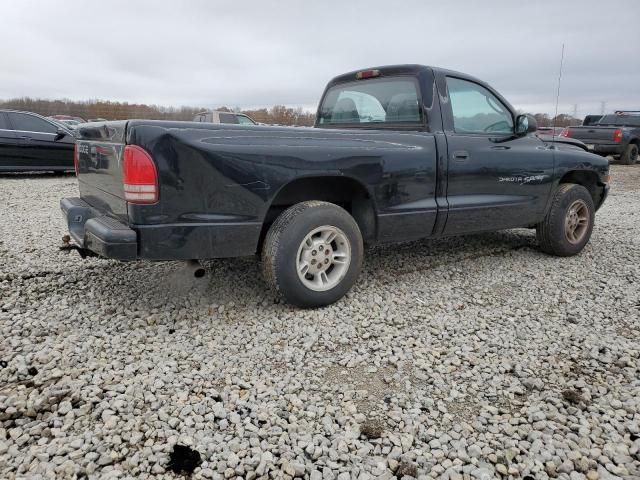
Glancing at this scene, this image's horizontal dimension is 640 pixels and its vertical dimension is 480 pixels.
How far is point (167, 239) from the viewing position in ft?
9.29

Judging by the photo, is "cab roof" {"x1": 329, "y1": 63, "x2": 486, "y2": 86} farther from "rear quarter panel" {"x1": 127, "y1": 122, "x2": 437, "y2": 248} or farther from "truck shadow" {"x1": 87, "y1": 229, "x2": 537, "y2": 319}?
"truck shadow" {"x1": 87, "y1": 229, "x2": 537, "y2": 319}

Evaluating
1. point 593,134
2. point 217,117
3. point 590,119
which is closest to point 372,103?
point 217,117

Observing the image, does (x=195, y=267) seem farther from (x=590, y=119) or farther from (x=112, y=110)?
(x=112, y=110)

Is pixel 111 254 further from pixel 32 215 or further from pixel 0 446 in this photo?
pixel 32 215

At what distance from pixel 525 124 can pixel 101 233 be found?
12.2 feet

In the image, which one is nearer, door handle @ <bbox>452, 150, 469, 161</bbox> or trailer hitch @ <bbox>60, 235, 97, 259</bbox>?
trailer hitch @ <bbox>60, 235, 97, 259</bbox>

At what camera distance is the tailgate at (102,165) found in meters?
2.91

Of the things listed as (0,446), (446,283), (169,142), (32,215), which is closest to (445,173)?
(446,283)

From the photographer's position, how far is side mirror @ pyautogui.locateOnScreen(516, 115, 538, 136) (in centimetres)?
440

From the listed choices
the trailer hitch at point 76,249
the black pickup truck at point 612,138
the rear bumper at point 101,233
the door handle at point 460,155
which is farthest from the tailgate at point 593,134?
the rear bumper at point 101,233

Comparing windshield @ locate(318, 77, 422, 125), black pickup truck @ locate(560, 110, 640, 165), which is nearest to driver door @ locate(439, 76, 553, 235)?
windshield @ locate(318, 77, 422, 125)

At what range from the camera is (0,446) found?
6.52 ft

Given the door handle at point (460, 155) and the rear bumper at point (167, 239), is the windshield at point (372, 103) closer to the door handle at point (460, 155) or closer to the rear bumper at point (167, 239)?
the door handle at point (460, 155)

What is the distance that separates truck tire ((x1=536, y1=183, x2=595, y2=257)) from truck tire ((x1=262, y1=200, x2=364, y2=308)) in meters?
2.40
